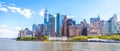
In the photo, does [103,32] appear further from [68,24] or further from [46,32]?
[46,32]

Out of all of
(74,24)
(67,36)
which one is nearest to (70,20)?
(74,24)

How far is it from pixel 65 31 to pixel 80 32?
35.1 feet

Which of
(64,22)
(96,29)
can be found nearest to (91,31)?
(96,29)

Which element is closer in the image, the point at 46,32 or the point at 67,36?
the point at 67,36

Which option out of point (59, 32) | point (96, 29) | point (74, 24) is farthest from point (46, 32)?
point (96, 29)

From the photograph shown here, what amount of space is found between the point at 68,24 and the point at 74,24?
6.01 meters

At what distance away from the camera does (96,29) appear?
192 m

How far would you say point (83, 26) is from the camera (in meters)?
198

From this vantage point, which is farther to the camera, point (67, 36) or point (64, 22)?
point (64, 22)

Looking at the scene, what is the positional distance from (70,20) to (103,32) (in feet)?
86.5

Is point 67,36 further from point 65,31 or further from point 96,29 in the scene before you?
point 96,29

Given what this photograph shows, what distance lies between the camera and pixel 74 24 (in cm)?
19688

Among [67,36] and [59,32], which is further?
[59,32]

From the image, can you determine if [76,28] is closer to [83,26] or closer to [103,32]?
[83,26]
